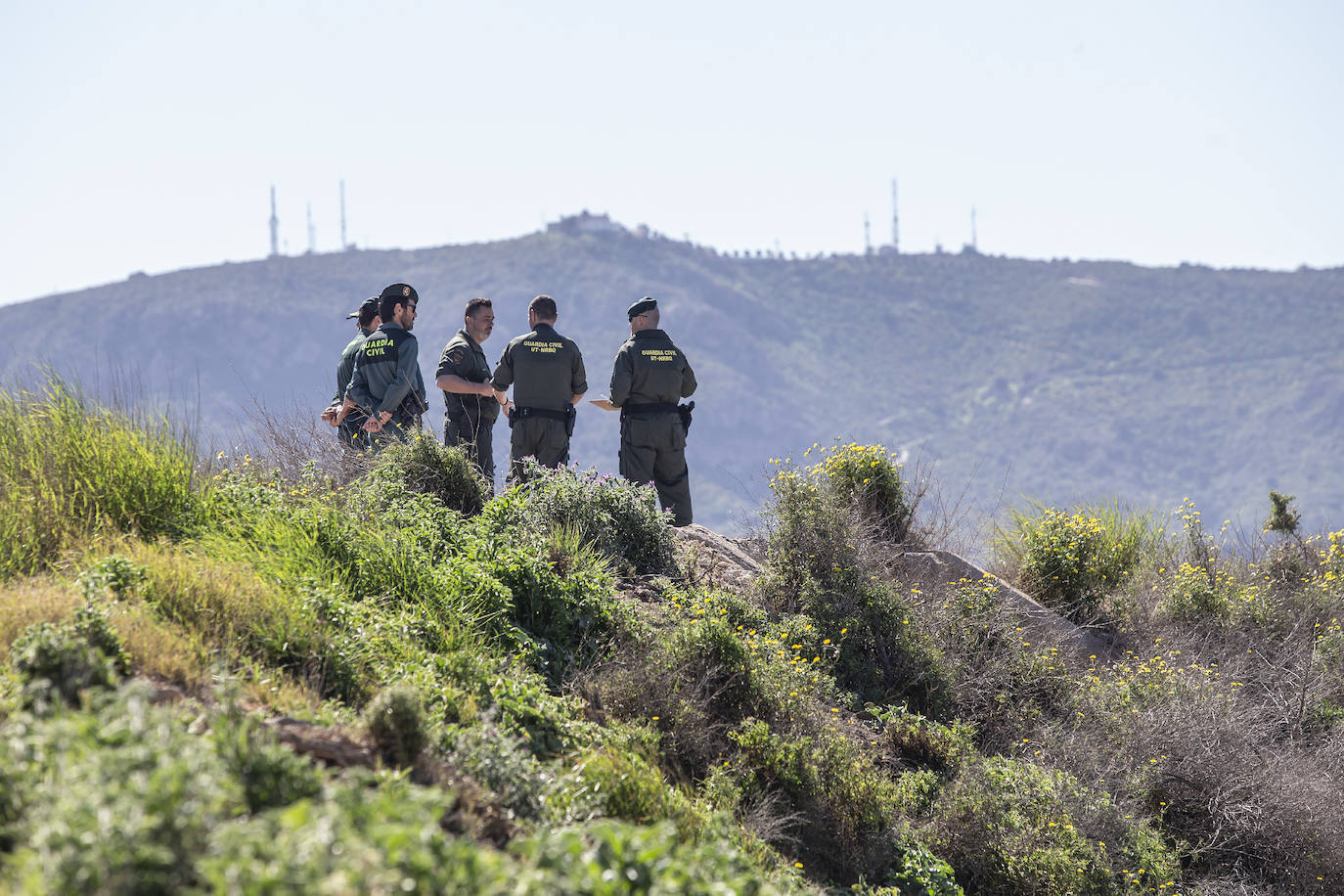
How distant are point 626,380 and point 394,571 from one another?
141 inches

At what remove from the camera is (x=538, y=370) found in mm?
8727

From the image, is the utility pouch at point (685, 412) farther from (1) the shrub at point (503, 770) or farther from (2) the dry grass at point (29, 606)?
(2) the dry grass at point (29, 606)

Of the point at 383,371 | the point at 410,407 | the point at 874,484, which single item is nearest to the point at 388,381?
the point at 383,371

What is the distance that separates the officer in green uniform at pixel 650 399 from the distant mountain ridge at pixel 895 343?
8100 cm

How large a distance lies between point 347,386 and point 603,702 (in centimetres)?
408

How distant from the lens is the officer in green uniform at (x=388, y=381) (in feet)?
26.3

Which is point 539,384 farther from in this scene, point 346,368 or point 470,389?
point 346,368

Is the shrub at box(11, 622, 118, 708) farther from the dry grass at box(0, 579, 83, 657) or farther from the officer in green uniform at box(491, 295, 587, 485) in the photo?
the officer in green uniform at box(491, 295, 587, 485)

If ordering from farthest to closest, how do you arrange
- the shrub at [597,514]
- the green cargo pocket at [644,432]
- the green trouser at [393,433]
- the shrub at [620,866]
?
the green cargo pocket at [644,432] → the green trouser at [393,433] → the shrub at [597,514] → the shrub at [620,866]

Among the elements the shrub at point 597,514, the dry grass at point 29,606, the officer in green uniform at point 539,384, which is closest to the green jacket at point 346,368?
the officer in green uniform at point 539,384

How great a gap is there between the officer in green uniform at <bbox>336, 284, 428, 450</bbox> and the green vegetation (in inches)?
26.8

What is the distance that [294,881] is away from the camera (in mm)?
2305

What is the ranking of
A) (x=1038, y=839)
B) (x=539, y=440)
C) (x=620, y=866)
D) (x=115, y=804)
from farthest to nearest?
(x=539, y=440)
(x=1038, y=839)
(x=620, y=866)
(x=115, y=804)

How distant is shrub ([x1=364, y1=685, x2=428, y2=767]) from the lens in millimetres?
3924
